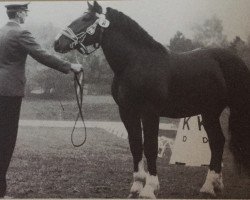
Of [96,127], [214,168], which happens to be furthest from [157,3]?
[214,168]

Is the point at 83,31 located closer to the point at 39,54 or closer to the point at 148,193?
the point at 39,54

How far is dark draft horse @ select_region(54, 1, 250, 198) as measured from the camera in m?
3.51

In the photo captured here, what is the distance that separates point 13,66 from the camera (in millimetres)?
3514

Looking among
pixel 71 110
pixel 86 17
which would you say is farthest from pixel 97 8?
pixel 71 110

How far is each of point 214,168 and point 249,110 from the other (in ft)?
1.56

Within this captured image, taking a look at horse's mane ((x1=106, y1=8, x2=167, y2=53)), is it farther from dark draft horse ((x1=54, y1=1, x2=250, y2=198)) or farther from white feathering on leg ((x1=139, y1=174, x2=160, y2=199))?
white feathering on leg ((x1=139, y1=174, x2=160, y2=199))

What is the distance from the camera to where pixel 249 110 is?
374cm

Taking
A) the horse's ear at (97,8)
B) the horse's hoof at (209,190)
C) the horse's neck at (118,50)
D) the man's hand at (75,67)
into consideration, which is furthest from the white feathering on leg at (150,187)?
the horse's ear at (97,8)

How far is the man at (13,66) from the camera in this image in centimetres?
345

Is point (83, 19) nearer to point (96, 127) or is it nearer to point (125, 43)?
point (125, 43)

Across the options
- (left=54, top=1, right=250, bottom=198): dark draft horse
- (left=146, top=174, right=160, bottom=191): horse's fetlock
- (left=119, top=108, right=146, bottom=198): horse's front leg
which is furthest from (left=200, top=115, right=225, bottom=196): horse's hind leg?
(left=119, top=108, right=146, bottom=198): horse's front leg

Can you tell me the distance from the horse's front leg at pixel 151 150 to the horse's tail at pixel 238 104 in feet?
1.90

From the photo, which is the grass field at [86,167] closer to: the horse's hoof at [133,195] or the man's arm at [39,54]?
the horse's hoof at [133,195]

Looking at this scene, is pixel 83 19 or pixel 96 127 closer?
pixel 83 19
